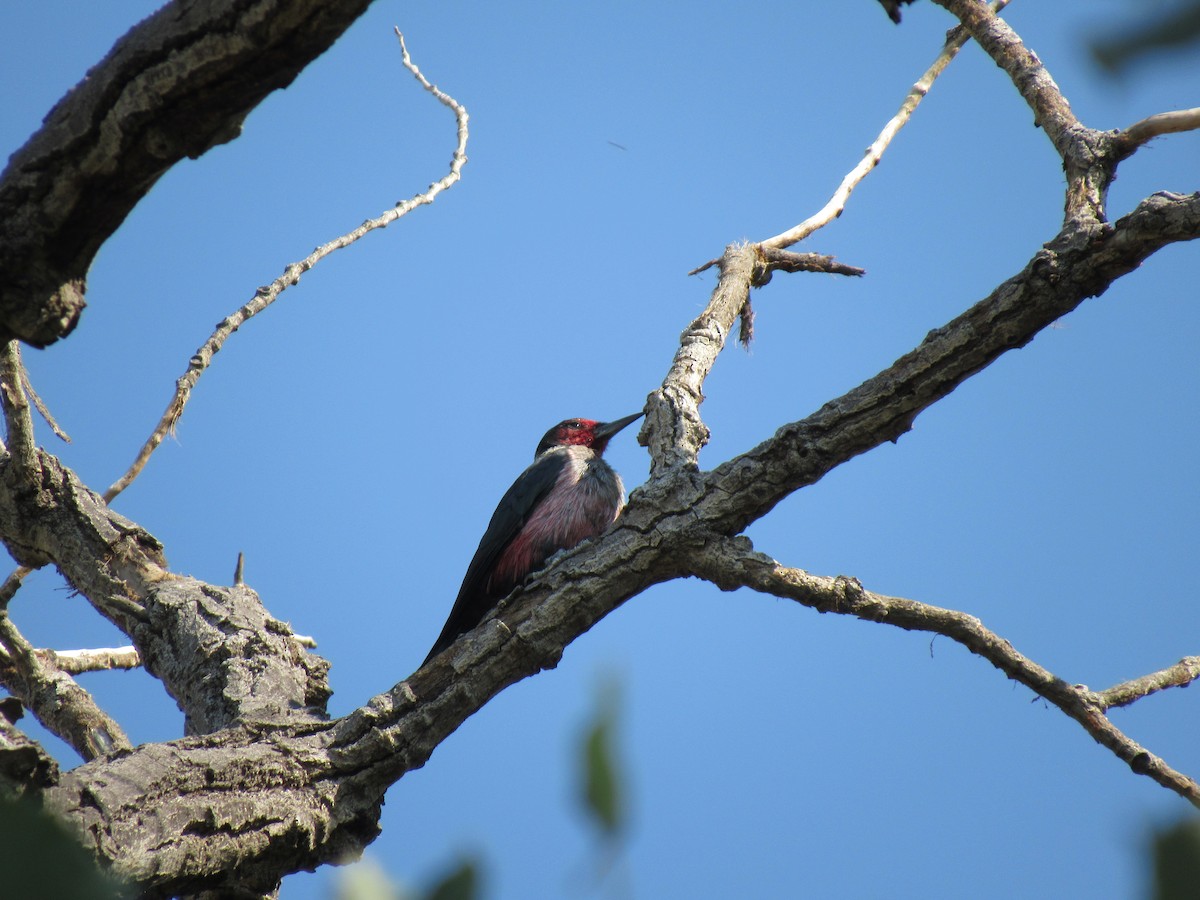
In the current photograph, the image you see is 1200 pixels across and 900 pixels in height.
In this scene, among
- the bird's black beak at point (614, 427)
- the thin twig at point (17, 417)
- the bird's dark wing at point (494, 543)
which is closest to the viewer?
the thin twig at point (17, 417)

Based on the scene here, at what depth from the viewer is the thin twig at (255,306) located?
3.66 meters

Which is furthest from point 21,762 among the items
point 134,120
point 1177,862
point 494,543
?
point 494,543

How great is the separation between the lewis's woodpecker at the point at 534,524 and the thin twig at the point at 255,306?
1.62 m

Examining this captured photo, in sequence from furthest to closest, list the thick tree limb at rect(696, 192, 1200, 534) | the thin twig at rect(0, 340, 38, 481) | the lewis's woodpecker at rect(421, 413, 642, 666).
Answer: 1. the lewis's woodpecker at rect(421, 413, 642, 666)
2. the thin twig at rect(0, 340, 38, 481)
3. the thick tree limb at rect(696, 192, 1200, 534)

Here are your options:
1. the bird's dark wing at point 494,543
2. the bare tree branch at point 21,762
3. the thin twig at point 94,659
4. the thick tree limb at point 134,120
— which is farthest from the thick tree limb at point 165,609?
the thick tree limb at point 134,120

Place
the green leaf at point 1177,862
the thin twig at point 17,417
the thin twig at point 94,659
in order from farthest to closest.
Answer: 1. the thin twig at point 94,659
2. the thin twig at point 17,417
3. the green leaf at point 1177,862

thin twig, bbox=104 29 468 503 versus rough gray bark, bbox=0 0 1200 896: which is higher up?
thin twig, bbox=104 29 468 503

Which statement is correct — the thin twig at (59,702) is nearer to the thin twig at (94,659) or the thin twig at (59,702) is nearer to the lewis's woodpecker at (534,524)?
the thin twig at (94,659)

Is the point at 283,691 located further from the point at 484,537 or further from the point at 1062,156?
the point at 1062,156

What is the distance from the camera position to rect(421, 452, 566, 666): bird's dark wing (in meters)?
5.20

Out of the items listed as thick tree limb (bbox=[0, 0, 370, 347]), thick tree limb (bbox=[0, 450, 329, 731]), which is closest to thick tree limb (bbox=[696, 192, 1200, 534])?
thick tree limb (bbox=[0, 450, 329, 731])

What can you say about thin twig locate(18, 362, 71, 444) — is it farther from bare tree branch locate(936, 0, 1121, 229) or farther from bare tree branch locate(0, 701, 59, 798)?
bare tree branch locate(936, 0, 1121, 229)

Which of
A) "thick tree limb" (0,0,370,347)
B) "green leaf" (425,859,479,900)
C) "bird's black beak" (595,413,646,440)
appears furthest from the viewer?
"bird's black beak" (595,413,646,440)

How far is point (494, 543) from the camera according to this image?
17.9ft
